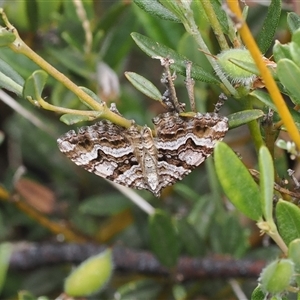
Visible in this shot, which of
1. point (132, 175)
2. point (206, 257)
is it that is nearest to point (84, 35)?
point (132, 175)

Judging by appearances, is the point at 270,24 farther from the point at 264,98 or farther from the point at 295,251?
the point at 295,251

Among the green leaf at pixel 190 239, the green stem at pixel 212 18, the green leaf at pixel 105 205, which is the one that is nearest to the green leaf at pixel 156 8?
the green stem at pixel 212 18

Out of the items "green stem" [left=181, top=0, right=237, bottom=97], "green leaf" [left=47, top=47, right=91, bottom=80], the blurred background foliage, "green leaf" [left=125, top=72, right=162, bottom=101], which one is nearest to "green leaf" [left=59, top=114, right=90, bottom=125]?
"green leaf" [left=125, top=72, right=162, bottom=101]

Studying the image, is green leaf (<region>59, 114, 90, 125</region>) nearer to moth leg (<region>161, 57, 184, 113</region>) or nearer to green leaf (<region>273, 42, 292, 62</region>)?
moth leg (<region>161, 57, 184, 113</region>)

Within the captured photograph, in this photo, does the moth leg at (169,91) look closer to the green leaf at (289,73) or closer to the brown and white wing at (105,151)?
the brown and white wing at (105,151)

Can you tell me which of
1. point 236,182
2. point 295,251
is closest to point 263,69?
point 236,182

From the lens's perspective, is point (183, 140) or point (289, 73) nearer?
point (289, 73)

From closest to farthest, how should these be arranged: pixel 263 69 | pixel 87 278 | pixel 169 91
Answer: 1. pixel 263 69
2. pixel 169 91
3. pixel 87 278
